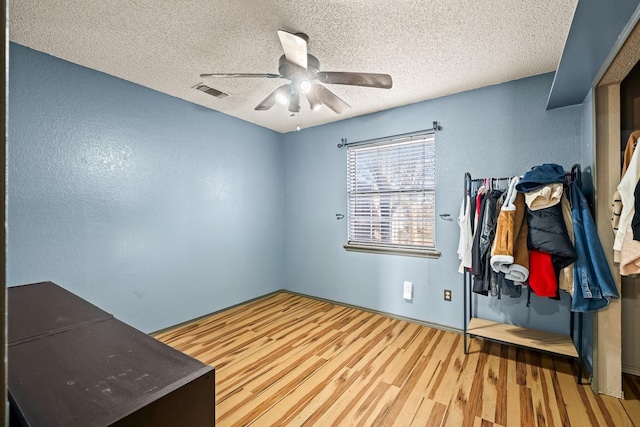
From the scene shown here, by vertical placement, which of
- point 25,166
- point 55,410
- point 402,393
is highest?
point 25,166

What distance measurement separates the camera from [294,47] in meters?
1.64

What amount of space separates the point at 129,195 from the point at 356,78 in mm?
2280

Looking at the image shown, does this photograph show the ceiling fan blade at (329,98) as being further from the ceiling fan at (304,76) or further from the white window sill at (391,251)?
the white window sill at (391,251)

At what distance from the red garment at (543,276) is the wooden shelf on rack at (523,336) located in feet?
1.45

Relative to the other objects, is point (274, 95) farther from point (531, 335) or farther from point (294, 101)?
point (531, 335)

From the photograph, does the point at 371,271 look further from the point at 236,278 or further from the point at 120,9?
the point at 120,9

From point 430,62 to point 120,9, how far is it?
216 cm

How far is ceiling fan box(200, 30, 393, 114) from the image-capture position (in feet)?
5.42

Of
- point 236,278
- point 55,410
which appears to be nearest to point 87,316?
point 55,410

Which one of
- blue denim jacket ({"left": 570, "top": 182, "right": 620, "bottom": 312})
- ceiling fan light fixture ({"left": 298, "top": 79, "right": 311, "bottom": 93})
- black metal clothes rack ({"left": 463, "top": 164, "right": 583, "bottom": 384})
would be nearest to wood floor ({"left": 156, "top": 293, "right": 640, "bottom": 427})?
black metal clothes rack ({"left": 463, "top": 164, "right": 583, "bottom": 384})

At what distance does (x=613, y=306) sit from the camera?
189 cm

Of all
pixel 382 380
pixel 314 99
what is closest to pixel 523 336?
pixel 382 380

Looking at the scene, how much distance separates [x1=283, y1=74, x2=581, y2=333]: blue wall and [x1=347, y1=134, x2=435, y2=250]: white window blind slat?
0.12m

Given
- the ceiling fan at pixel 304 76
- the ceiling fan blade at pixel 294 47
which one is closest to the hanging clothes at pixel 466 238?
the ceiling fan at pixel 304 76
